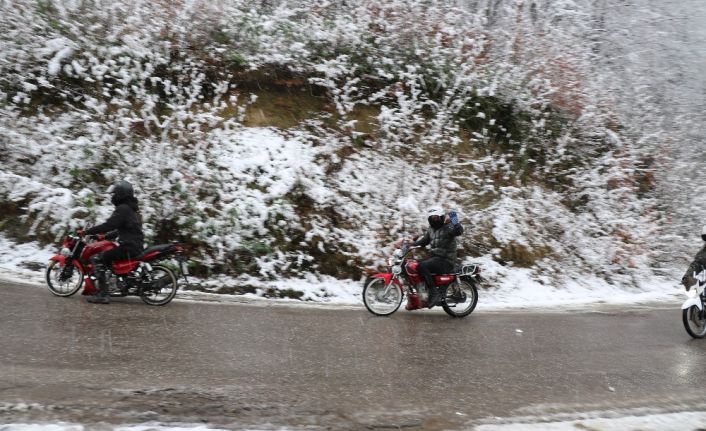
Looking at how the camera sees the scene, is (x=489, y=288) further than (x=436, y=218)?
Yes

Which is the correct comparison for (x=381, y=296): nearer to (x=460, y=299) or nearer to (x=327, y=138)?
(x=460, y=299)

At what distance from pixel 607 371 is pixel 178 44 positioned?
13.4 meters

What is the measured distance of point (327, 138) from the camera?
48.0ft

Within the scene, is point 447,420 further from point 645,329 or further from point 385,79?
point 385,79

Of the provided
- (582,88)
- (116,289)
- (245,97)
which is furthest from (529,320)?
(582,88)

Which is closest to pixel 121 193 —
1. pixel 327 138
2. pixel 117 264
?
pixel 117 264

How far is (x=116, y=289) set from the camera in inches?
350

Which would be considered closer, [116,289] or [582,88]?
[116,289]

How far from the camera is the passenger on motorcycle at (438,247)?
9562 millimetres

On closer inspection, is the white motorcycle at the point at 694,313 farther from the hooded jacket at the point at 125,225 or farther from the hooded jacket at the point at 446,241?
the hooded jacket at the point at 125,225

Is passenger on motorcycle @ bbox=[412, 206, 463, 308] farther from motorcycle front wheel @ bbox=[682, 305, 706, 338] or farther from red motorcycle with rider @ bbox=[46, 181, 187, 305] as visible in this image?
red motorcycle with rider @ bbox=[46, 181, 187, 305]

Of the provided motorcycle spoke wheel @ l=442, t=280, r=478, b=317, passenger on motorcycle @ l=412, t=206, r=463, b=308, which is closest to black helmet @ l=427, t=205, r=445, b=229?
passenger on motorcycle @ l=412, t=206, r=463, b=308

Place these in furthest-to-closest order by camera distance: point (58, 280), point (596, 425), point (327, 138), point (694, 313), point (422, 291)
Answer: point (327, 138) → point (422, 291) → point (694, 313) → point (58, 280) → point (596, 425)

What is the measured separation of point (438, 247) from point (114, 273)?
17.8 feet
